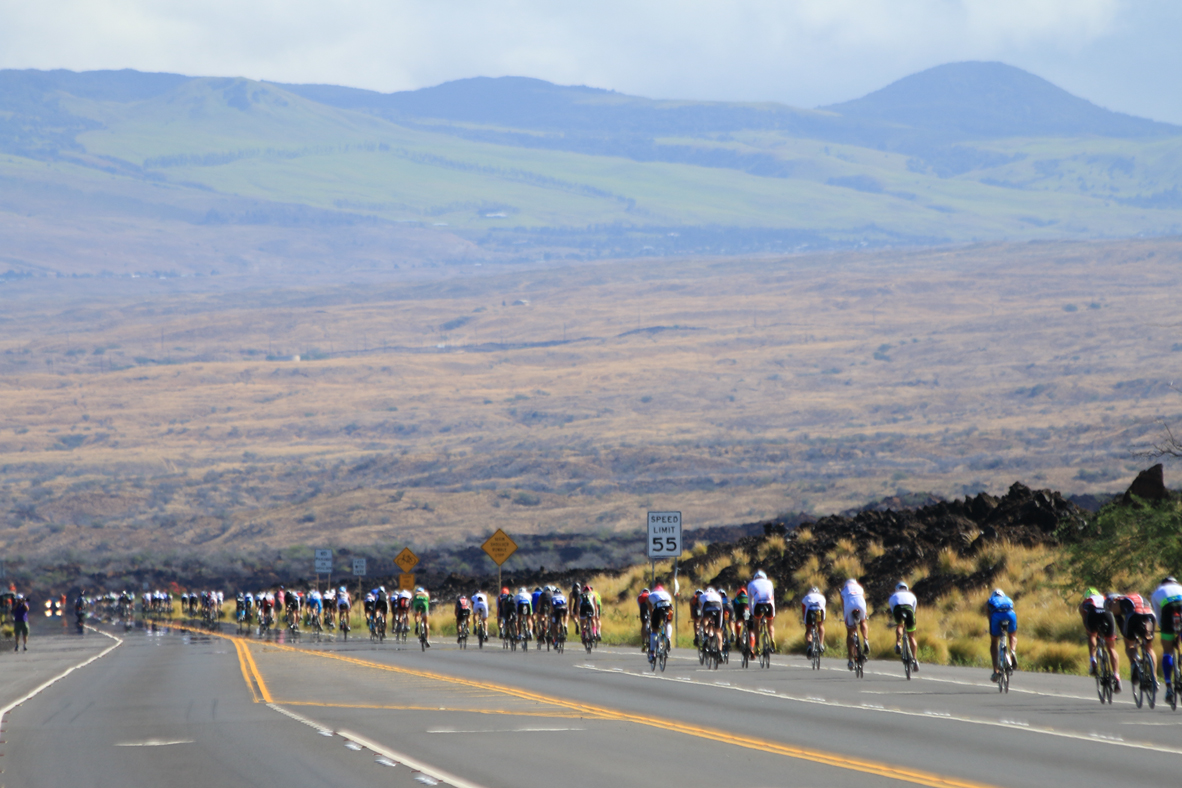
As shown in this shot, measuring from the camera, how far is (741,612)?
97.8 feet

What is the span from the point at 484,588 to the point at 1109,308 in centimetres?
12363

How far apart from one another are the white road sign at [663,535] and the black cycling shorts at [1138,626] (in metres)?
17.4

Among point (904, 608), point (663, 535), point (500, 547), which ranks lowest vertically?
point (904, 608)

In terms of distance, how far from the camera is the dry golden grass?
114 m

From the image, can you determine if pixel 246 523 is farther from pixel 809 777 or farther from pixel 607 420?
pixel 809 777

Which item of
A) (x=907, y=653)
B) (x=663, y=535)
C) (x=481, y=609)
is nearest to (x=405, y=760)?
(x=907, y=653)

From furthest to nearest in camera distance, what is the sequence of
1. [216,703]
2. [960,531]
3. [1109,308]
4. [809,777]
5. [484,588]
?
[1109,308], [484,588], [960,531], [216,703], [809,777]

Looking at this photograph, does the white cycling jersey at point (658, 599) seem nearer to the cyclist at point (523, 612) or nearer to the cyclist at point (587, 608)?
the cyclist at point (587, 608)

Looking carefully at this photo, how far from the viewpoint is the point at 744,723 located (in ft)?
60.2

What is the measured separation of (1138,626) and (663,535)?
1790cm

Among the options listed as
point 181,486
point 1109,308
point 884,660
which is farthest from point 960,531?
point 1109,308

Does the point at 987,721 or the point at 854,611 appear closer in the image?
the point at 987,721

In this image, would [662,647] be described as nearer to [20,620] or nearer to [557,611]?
[557,611]

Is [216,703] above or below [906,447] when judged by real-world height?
below
